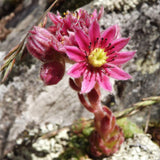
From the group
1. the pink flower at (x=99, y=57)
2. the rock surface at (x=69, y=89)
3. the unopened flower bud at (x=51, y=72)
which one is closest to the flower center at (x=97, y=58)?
the pink flower at (x=99, y=57)

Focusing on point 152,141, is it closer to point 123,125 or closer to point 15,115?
point 123,125

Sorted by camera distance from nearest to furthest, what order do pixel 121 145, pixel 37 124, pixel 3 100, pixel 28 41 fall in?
pixel 28 41 → pixel 121 145 → pixel 3 100 → pixel 37 124

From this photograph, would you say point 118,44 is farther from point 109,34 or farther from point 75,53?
point 75,53

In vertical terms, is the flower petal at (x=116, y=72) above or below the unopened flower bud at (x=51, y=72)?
below

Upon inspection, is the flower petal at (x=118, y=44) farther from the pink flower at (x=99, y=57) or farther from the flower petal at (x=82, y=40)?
the flower petal at (x=82, y=40)

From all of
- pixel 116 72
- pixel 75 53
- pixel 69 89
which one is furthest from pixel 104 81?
pixel 69 89

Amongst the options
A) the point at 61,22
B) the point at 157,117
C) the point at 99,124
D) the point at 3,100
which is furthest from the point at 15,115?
the point at 157,117
